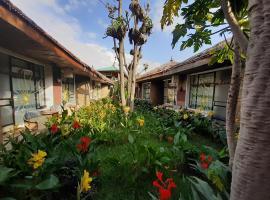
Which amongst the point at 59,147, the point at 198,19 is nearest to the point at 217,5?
the point at 198,19

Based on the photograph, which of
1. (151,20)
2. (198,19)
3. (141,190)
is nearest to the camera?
(198,19)

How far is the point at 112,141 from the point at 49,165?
263 centimetres

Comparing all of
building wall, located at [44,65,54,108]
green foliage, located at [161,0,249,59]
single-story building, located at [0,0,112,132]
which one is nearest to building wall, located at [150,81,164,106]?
single-story building, located at [0,0,112,132]

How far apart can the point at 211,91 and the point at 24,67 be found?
6.34m

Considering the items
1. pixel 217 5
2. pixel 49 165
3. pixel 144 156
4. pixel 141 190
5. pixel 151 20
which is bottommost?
pixel 141 190

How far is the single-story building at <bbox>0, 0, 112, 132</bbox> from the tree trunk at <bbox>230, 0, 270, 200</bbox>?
9.23 feet

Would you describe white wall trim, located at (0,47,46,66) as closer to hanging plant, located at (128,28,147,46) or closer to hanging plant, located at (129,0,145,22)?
hanging plant, located at (128,28,147,46)

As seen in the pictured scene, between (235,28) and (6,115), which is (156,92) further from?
(235,28)

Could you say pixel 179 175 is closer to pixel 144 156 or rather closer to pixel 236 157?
pixel 144 156

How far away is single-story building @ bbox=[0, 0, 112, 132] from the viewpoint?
284 centimetres

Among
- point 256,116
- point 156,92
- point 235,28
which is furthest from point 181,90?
point 256,116

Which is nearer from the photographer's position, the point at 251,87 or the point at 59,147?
the point at 251,87

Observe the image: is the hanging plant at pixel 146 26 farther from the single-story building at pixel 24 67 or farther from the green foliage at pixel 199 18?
the green foliage at pixel 199 18

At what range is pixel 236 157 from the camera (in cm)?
68
